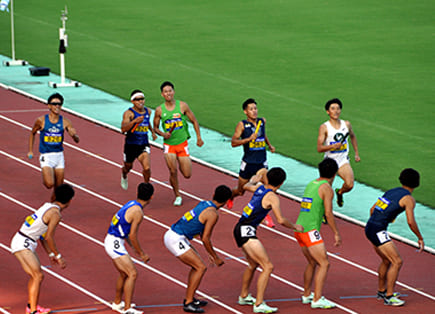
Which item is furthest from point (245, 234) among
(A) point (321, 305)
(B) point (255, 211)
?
(A) point (321, 305)

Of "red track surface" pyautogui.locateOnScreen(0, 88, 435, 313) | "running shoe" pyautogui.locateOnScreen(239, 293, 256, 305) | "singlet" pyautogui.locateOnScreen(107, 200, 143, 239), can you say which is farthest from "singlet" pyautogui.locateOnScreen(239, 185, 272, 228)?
"singlet" pyautogui.locateOnScreen(107, 200, 143, 239)

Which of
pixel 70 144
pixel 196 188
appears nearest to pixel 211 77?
pixel 70 144

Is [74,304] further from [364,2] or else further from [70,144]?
[364,2]

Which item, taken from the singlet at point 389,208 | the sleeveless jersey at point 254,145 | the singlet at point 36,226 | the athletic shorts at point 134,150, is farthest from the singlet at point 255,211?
the athletic shorts at point 134,150

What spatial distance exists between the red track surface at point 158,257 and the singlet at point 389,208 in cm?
115

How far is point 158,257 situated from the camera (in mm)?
13969

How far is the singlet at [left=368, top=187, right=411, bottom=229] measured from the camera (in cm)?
1200

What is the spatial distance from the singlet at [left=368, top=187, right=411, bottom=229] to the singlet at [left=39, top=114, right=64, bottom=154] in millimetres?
6070

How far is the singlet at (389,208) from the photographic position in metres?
12.0

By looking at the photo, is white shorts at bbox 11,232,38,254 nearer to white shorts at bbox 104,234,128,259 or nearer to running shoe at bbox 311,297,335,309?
white shorts at bbox 104,234,128,259

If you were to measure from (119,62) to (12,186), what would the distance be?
12513 mm

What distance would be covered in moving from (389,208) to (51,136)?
21.0ft

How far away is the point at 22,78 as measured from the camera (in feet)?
88.4

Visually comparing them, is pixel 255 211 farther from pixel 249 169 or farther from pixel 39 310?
pixel 249 169
